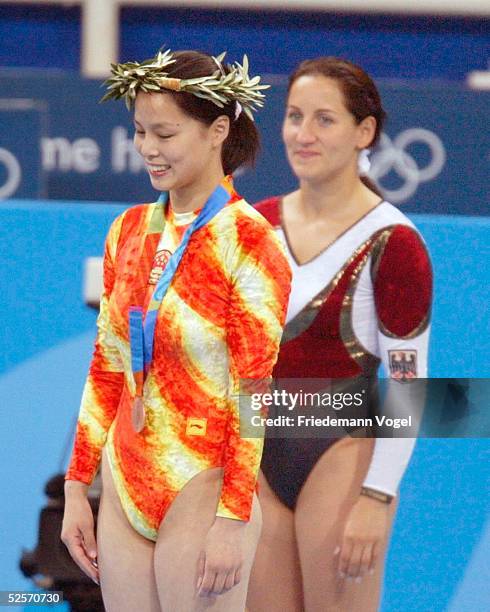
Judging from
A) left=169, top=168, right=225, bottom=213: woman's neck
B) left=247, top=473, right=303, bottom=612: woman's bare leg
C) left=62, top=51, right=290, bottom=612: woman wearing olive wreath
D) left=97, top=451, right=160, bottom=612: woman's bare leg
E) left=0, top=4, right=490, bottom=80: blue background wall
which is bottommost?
left=247, top=473, right=303, bottom=612: woman's bare leg

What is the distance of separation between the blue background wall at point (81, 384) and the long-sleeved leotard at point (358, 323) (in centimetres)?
24

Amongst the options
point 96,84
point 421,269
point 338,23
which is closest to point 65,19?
point 338,23

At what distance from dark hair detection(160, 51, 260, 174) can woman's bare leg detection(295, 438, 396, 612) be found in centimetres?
79

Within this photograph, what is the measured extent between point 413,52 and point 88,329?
2.42 m

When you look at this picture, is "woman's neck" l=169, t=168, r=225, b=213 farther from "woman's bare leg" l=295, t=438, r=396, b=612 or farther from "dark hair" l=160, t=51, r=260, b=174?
"woman's bare leg" l=295, t=438, r=396, b=612

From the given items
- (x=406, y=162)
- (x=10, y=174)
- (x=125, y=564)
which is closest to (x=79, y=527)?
(x=125, y=564)

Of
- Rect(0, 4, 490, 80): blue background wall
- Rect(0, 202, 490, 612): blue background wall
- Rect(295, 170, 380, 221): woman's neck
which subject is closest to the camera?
Rect(295, 170, 380, 221): woman's neck

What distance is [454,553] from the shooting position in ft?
9.97

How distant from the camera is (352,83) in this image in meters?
2.72

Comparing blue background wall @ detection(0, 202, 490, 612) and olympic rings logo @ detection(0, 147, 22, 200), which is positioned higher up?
olympic rings logo @ detection(0, 147, 22, 200)

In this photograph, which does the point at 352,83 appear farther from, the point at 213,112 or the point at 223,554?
the point at 223,554

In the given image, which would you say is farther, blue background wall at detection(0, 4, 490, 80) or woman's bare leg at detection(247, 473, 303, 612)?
blue background wall at detection(0, 4, 490, 80)

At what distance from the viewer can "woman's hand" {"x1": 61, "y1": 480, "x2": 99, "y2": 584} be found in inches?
86.6

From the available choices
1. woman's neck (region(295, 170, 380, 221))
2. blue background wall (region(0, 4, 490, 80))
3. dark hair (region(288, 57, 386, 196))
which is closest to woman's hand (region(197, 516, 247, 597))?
woman's neck (region(295, 170, 380, 221))
